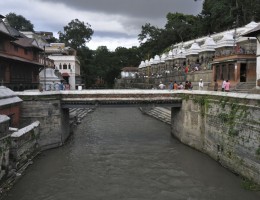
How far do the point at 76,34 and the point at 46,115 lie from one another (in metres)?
59.2

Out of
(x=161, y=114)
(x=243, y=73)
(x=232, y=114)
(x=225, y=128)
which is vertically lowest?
(x=161, y=114)

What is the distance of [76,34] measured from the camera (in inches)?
3199

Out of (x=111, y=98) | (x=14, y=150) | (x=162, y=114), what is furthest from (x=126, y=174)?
(x=162, y=114)

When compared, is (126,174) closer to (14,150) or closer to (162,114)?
(14,150)

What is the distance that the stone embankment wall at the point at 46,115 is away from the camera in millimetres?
24828

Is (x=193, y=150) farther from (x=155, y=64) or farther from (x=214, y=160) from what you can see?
(x=155, y=64)

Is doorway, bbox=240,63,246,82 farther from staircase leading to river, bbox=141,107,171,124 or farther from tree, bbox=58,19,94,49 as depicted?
tree, bbox=58,19,94,49

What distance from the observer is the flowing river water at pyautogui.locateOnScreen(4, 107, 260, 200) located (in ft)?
54.0

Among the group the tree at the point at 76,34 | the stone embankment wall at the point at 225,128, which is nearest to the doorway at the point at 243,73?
the stone embankment wall at the point at 225,128

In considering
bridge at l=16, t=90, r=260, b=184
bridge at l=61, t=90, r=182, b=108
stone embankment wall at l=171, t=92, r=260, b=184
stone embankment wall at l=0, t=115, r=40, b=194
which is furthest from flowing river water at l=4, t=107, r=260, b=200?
bridge at l=61, t=90, r=182, b=108

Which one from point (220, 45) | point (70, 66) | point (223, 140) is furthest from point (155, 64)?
point (223, 140)

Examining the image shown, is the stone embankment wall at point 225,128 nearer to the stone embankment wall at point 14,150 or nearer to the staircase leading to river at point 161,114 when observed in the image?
the staircase leading to river at point 161,114

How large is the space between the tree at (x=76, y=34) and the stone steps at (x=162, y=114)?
130 feet

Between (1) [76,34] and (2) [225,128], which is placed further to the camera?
(1) [76,34]
